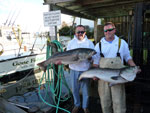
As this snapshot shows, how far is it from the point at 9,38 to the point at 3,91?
4.33 meters

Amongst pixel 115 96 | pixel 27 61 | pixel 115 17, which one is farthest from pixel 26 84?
pixel 115 17

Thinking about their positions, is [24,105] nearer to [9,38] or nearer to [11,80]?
[11,80]

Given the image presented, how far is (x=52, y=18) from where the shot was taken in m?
3.33

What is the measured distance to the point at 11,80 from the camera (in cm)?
696

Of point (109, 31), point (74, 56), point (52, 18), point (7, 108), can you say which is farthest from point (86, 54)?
point (7, 108)

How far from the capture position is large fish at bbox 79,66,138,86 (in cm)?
210

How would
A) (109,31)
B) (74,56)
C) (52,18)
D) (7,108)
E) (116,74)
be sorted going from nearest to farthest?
(116,74) < (109,31) < (74,56) < (52,18) < (7,108)

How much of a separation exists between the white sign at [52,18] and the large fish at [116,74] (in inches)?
63.3

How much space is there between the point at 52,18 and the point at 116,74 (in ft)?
6.87

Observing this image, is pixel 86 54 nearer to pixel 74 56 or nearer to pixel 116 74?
pixel 74 56

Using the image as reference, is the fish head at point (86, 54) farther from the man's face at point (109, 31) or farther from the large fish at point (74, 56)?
the man's face at point (109, 31)

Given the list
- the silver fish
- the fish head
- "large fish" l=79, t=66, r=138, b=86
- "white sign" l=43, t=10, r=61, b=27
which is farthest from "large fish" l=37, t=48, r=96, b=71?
the silver fish

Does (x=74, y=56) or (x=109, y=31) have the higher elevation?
(x=109, y=31)

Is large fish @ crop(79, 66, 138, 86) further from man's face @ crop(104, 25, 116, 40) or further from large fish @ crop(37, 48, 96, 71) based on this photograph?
man's face @ crop(104, 25, 116, 40)
